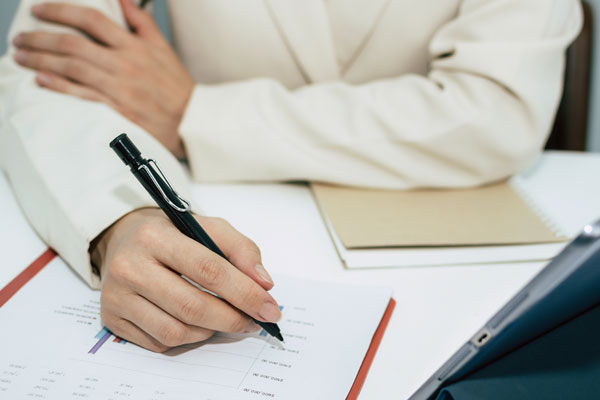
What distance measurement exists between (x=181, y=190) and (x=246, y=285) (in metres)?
0.21

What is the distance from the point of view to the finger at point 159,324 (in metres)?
0.41

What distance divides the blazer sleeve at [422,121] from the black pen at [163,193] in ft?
0.88

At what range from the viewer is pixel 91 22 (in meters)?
0.73

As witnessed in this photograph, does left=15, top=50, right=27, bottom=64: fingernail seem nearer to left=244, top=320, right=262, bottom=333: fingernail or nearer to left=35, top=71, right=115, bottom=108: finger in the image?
left=35, top=71, right=115, bottom=108: finger

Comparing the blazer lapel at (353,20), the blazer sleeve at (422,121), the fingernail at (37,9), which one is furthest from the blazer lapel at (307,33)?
the fingernail at (37,9)

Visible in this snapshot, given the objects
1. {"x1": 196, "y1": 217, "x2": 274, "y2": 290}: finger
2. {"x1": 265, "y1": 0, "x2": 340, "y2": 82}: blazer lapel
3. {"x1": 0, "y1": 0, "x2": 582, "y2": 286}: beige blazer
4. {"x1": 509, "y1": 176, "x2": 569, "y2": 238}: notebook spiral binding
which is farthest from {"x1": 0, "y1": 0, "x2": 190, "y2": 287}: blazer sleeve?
{"x1": 509, "y1": 176, "x2": 569, "y2": 238}: notebook spiral binding

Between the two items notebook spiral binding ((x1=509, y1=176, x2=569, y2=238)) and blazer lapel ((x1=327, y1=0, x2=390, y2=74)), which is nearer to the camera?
notebook spiral binding ((x1=509, y1=176, x2=569, y2=238))

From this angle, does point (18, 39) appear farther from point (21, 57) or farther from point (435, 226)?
point (435, 226)

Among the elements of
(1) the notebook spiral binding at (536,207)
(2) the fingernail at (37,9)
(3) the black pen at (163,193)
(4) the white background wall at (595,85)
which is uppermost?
(2) the fingernail at (37,9)

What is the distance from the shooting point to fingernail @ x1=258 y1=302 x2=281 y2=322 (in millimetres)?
418

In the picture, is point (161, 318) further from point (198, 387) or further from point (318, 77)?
point (318, 77)

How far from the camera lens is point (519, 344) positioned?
336 mm

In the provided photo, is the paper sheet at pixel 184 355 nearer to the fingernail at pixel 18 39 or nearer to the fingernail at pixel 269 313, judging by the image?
the fingernail at pixel 269 313

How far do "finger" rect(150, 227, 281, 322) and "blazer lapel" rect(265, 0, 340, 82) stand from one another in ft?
1.51
